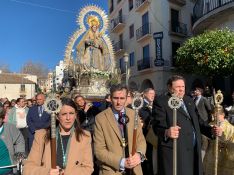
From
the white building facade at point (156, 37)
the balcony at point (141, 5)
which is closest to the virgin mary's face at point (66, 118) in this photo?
the white building facade at point (156, 37)

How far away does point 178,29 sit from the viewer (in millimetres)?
27219

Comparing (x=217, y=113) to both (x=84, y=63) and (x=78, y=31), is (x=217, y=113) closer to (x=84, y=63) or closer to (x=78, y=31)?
(x=84, y=63)

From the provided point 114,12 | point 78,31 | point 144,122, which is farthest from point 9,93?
point 144,122

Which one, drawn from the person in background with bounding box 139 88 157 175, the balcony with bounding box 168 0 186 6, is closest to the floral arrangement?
the person in background with bounding box 139 88 157 175

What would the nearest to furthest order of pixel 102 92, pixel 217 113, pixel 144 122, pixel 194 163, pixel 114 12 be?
pixel 194 163 → pixel 217 113 → pixel 144 122 → pixel 102 92 → pixel 114 12

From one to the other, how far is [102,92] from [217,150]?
456 inches

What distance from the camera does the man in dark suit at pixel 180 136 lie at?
403 centimetres

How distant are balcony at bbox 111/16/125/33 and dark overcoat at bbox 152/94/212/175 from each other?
29.2 m

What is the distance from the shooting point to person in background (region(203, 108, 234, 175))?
497 cm

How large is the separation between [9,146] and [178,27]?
81.1 feet

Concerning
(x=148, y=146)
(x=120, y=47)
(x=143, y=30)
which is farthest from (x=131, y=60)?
(x=148, y=146)

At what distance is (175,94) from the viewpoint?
4.23 meters

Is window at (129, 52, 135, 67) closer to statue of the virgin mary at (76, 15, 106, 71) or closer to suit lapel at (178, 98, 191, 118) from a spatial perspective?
statue of the virgin mary at (76, 15, 106, 71)

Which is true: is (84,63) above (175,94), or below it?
above
